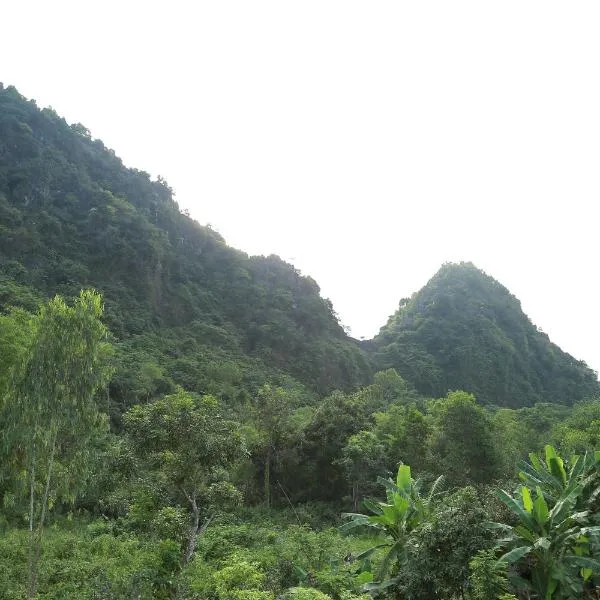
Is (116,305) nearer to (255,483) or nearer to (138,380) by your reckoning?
(138,380)

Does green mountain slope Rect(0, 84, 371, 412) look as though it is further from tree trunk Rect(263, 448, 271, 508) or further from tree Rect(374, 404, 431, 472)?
tree Rect(374, 404, 431, 472)

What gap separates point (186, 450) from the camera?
33.7 ft

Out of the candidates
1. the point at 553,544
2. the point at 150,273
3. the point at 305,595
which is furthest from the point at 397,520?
the point at 150,273

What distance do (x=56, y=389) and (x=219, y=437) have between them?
3.63 metres

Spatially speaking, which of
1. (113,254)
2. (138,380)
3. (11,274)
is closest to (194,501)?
(138,380)

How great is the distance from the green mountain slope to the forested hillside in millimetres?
228

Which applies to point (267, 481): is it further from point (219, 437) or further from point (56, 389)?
point (56, 389)

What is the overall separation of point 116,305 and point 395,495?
1397 inches

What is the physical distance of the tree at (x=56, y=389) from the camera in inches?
318

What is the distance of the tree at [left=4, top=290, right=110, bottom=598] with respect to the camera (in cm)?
807

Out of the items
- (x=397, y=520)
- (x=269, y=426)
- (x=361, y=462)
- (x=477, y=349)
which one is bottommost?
(x=361, y=462)

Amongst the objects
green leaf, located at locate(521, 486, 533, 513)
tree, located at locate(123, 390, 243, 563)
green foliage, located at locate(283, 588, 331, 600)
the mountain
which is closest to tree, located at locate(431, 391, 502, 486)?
tree, located at locate(123, 390, 243, 563)

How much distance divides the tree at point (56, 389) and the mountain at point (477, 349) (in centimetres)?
4891

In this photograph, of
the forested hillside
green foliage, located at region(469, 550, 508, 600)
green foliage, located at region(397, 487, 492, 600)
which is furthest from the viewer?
the forested hillside
